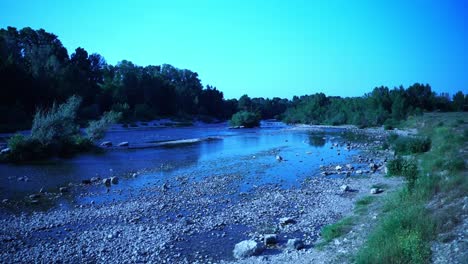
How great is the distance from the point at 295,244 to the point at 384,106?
105057mm

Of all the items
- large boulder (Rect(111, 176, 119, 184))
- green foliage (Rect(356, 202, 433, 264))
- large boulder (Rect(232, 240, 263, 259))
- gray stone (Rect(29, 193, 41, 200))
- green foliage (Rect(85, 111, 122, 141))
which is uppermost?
green foliage (Rect(85, 111, 122, 141))

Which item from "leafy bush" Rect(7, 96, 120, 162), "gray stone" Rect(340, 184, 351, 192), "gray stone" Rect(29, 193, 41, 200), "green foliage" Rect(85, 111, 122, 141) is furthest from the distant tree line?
"gray stone" Rect(340, 184, 351, 192)

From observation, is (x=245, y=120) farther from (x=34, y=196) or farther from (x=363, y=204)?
(x=363, y=204)

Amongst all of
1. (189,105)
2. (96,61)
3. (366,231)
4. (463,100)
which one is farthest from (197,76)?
(366,231)

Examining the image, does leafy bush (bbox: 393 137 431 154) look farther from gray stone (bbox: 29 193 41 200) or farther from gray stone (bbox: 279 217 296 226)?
gray stone (bbox: 29 193 41 200)

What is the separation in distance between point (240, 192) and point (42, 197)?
33.8 ft

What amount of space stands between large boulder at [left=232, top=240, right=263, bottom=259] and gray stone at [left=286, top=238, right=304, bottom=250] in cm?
87

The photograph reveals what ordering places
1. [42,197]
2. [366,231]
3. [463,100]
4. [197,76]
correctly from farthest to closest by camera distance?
[197,76] < [463,100] < [42,197] < [366,231]

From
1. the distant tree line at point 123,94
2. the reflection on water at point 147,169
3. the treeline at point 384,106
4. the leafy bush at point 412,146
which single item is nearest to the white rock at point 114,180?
the reflection on water at point 147,169

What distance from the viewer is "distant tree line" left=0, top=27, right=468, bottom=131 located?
5956 centimetres

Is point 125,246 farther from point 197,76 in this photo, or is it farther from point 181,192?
point 197,76

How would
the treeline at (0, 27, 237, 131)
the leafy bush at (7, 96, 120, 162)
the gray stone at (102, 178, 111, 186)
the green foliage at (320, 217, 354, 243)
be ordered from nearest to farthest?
1. the green foliage at (320, 217, 354, 243)
2. the gray stone at (102, 178, 111, 186)
3. the leafy bush at (7, 96, 120, 162)
4. the treeline at (0, 27, 237, 131)

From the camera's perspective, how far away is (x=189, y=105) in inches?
5079

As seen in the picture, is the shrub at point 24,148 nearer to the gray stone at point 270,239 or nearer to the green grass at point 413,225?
the gray stone at point 270,239
